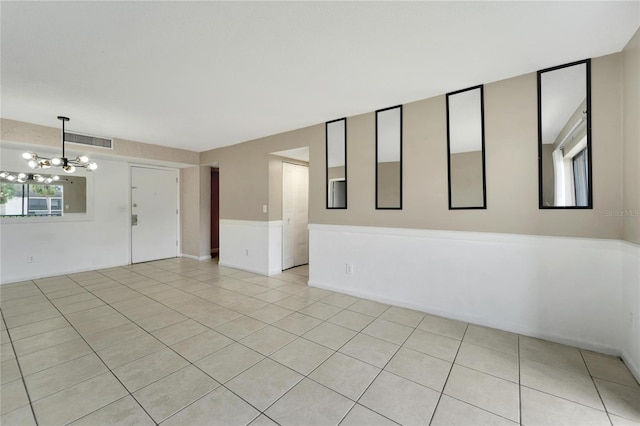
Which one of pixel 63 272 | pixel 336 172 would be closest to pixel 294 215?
pixel 336 172

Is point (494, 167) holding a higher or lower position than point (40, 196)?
higher

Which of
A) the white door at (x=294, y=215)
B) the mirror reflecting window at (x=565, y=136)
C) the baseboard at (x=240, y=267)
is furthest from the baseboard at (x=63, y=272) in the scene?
the mirror reflecting window at (x=565, y=136)

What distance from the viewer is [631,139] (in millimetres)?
2117

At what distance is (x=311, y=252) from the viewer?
14.3 ft

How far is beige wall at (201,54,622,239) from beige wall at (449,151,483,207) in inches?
3.3

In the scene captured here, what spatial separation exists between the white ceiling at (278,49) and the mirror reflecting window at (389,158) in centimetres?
20

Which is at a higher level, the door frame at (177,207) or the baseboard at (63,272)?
the door frame at (177,207)

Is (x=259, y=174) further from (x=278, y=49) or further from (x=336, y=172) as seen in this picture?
(x=278, y=49)

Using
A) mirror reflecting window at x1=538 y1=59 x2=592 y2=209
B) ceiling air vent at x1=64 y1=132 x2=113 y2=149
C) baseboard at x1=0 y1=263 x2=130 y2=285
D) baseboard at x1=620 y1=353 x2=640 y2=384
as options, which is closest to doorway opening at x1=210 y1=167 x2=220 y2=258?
baseboard at x1=0 y1=263 x2=130 y2=285

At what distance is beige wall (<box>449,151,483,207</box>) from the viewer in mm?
2920

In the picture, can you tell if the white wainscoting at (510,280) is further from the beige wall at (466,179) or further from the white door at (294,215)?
the white door at (294,215)

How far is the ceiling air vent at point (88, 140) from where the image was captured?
178 inches

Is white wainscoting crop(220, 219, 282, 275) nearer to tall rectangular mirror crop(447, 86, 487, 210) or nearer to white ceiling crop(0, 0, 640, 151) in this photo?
white ceiling crop(0, 0, 640, 151)

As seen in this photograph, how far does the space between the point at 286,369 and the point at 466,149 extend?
2.85 metres
